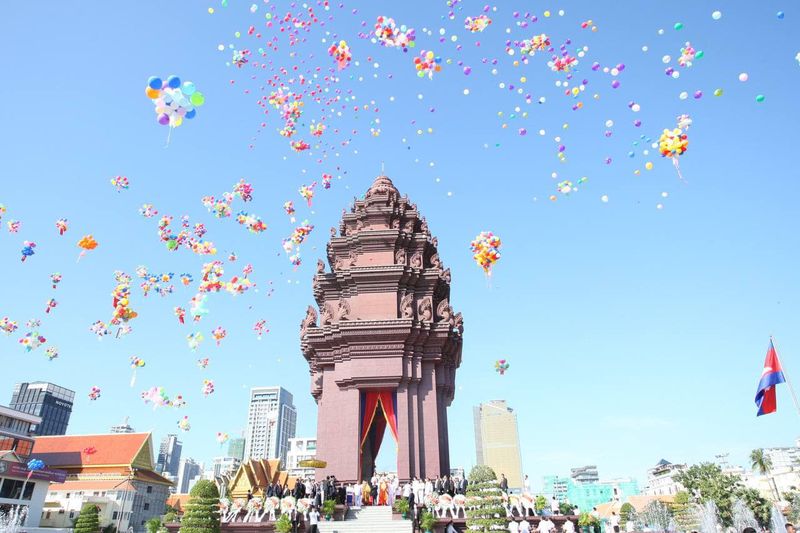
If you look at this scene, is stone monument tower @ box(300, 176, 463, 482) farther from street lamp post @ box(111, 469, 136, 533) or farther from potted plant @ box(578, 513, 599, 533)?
street lamp post @ box(111, 469, 136, 533)

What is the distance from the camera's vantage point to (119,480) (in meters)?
56.7

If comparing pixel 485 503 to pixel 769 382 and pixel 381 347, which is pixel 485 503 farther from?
pixel 381 347

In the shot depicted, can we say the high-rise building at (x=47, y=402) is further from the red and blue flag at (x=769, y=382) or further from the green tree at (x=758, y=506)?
the red and blue flag at (x=769, y=382)

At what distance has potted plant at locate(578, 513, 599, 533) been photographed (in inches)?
964

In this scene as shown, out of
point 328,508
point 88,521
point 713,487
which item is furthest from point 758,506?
point 88,521

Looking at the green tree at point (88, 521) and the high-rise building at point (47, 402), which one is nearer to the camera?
the green tree at point (88, 521)

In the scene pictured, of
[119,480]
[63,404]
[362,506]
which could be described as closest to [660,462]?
[119,480]

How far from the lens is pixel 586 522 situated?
2484 cm

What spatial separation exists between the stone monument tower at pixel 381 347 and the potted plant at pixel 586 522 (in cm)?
767

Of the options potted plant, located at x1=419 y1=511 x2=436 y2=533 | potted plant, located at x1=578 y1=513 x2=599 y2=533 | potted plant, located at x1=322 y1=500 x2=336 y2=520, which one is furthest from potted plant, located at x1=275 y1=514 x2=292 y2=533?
potted plant, located at x1=578 y1=513 x2=599 y2=533

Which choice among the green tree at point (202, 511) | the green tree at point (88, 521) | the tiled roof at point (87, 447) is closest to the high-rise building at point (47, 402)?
the tiled roof at point (87, 447)

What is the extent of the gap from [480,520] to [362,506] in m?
9.76

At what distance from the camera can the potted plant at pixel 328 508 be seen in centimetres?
2319

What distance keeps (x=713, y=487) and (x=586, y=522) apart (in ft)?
147
